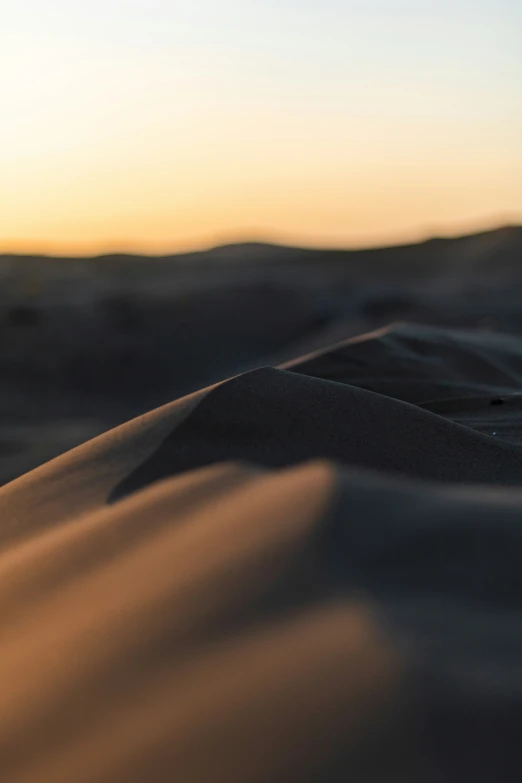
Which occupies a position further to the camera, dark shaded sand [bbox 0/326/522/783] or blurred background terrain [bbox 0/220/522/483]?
blurred background terrain [bbox 0/220/522/483]

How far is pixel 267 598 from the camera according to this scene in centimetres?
124

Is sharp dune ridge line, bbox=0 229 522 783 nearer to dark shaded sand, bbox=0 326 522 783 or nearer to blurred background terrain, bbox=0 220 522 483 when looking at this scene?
dark shaded sand, bbox=0 326 522 783

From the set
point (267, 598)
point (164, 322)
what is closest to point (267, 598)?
point (267, 598)

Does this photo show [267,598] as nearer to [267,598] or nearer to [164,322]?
[267,598]

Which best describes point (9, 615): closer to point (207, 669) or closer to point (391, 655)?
point (207, 669)

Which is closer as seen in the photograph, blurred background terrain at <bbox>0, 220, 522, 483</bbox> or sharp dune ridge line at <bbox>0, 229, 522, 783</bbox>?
sharp dune ridge line at <bbox>0, 229, 522, 783</bbox>

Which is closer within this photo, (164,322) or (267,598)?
(267,598)

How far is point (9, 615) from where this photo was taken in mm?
1491

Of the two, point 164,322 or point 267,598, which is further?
point 164,322

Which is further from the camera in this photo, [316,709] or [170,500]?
[170,500]

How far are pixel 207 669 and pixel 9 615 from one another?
499mm

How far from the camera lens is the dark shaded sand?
943 mm

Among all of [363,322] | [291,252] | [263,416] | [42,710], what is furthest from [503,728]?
[291,252]

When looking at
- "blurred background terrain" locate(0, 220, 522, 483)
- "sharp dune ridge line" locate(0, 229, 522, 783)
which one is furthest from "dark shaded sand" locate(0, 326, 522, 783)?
"blurred background terrain" locate(0, 220, 522, 483)
